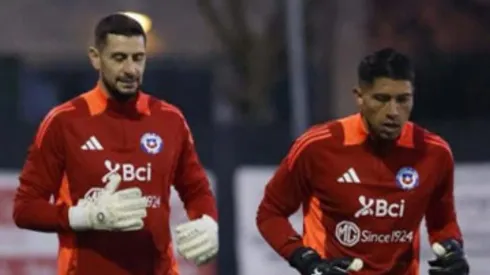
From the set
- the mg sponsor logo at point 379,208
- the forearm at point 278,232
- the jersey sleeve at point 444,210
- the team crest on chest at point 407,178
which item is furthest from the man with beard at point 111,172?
the jersey sleeve at point 444,210

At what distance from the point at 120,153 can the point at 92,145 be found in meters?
0.13

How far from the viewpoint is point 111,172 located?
780cm

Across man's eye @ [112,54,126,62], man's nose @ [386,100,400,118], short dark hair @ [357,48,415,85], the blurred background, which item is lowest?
the blurred background

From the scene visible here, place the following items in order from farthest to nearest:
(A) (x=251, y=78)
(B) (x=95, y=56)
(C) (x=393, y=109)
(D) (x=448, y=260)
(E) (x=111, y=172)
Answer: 1. (A) (x=251, y=78)
2. (B) (x=95, y=56)
3. (E) (x=111, y=172)
4. (D) (x=448, y=260)
5. (C) (x=393, y=109)

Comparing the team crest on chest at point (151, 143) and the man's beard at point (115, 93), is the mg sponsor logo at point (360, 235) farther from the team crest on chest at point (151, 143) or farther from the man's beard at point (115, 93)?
the man's beard at point (115, 93)

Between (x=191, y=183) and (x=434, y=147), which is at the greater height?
(x=434, y=147)

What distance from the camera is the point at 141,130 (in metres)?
7.94

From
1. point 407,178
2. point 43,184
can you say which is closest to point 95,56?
point 43,184

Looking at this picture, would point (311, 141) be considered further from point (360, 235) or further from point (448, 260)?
point (448, 260)

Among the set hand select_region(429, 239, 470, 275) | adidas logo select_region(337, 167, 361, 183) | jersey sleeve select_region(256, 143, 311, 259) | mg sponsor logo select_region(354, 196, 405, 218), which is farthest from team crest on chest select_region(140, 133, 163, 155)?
hand select_region(429, 239, 470, 275)

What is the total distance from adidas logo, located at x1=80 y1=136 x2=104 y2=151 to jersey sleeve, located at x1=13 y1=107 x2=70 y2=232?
0.34ft

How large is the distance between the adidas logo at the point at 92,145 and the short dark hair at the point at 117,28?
16.3 inches

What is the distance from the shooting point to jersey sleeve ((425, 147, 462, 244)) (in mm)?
7906

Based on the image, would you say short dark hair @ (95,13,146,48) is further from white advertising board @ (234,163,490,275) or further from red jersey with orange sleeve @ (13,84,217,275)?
white advertising board @ (234,163,490,275)
